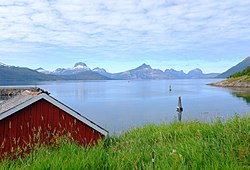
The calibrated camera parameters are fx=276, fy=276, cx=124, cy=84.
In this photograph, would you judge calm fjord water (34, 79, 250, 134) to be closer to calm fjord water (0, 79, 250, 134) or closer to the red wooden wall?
calm fjord water (0, 79, 250, 134)

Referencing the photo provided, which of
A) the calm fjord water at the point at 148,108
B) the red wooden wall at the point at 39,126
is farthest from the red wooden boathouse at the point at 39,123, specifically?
the calm fjord water at the point at 148,108

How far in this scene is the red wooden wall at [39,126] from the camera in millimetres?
11305

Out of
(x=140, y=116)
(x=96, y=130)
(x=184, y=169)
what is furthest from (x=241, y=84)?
(x=184, y=169)

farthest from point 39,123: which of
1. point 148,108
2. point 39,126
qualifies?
point 148,108

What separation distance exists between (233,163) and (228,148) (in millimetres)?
946

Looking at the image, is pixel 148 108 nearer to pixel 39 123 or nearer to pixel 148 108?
pixel 148 108

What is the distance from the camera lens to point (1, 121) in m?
11.2

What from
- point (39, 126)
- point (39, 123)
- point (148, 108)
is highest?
point (39, 123)

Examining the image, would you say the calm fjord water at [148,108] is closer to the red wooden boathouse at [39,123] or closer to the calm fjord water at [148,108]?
the calm fjord water at [148,108]

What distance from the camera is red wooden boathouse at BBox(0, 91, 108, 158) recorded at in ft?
37.1

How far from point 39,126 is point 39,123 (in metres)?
0.14

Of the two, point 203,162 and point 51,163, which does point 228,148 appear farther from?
point 51,163

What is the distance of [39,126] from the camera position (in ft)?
39.0

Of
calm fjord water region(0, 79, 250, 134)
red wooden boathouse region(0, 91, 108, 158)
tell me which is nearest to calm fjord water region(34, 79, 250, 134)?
calm fjord water region(0, 79, 250, 134)
